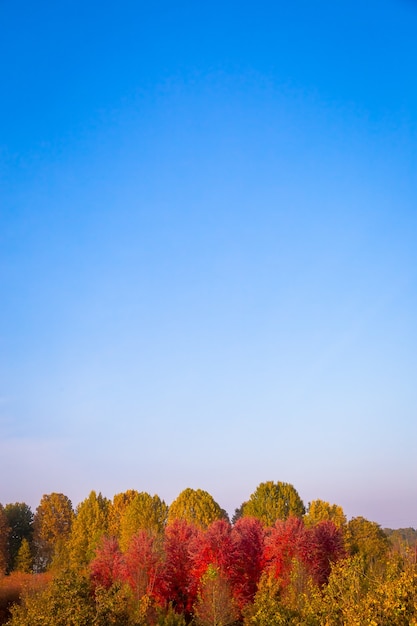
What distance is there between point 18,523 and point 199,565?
5746 centimetres

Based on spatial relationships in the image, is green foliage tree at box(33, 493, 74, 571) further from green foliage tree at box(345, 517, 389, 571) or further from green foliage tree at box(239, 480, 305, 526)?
green foliage tree at box(345, 517, 389, 571)

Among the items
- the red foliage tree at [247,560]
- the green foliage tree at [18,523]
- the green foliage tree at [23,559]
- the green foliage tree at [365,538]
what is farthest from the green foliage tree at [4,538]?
the green foliage tree at [365,538]

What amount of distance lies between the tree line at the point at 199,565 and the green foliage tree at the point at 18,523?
0.57 ft

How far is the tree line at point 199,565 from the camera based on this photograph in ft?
69.2

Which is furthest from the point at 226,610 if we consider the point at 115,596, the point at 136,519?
the point at 136,519

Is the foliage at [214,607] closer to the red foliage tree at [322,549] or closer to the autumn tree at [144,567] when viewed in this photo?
the autumn tree at [144,567]

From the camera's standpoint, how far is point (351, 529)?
86.8 metres

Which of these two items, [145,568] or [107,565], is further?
[107,565]

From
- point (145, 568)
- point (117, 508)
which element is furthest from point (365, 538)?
point (145, 568)

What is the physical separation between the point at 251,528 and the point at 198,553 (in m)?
8.26

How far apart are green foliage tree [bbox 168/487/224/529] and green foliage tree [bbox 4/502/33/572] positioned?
2968 centimetres

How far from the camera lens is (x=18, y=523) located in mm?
97875

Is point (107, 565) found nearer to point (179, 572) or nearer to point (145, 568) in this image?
point (145, 568)

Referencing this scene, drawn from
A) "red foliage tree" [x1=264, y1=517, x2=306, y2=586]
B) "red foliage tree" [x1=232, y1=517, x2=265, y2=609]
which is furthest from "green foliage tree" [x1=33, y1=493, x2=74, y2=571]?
"red foliage tree" [x1=264, y1=517, x2=306, y2=586]
